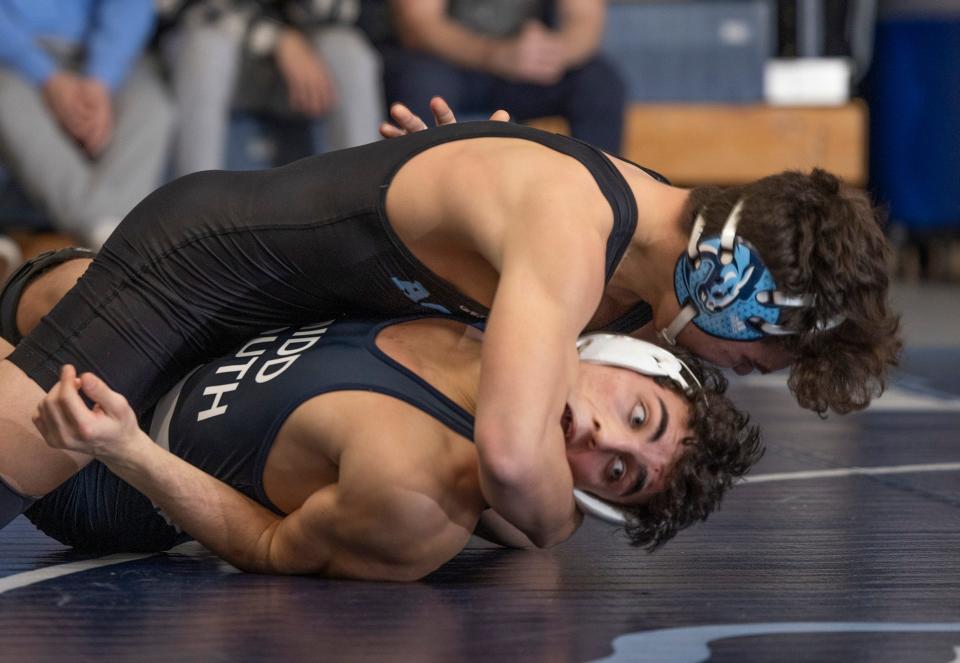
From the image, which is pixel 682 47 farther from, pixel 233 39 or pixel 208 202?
pixel 208 202

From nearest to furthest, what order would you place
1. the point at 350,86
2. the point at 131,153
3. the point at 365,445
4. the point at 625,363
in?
the point at 365,445 < the point at 625,363 < the point at 131,153 < the point at 350,86

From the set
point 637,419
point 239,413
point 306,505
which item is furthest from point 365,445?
point 637,419

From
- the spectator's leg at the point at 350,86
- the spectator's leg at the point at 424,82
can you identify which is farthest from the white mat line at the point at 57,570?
the spectator's leg at the point at 424,82

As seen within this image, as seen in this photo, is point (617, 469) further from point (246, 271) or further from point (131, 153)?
point (131, 153)

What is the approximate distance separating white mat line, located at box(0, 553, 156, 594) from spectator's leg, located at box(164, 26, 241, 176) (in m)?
3.22

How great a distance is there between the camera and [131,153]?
5.03m

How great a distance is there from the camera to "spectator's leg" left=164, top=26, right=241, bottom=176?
5.18 metres

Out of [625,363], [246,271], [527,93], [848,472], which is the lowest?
[848,472]

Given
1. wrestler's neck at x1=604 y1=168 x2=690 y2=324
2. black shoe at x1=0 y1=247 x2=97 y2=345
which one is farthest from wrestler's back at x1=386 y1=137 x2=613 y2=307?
black shoe at x1=0 y1=247 x2=97 y2=345

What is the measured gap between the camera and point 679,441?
6.32 ft

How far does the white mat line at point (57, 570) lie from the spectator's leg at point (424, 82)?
3.48 m

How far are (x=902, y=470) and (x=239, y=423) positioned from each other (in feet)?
4.73

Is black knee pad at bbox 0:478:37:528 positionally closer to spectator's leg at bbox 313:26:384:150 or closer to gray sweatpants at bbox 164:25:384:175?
gray sweatpants at bbox 164:25:384:175

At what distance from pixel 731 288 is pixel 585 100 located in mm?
3673
